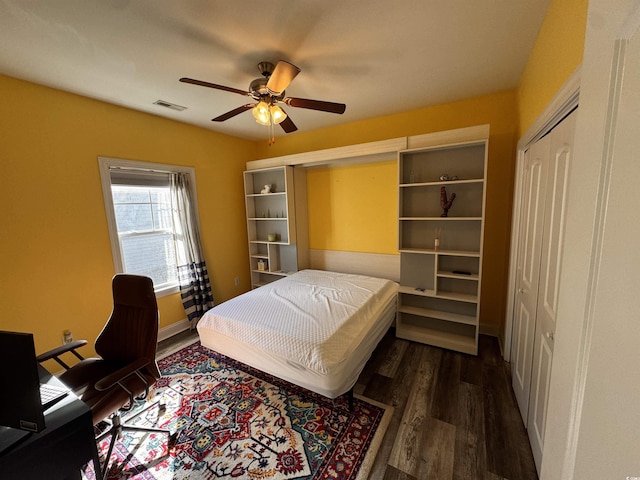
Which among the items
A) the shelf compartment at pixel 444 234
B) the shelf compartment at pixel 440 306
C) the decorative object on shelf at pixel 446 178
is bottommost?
the shelf compartment at pixel 440 306

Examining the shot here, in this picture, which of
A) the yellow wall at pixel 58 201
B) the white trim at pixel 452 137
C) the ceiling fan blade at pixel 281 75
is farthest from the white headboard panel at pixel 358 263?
the ceiling fan blade at pixel 281 75

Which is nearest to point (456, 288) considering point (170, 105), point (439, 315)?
point (439, 315)

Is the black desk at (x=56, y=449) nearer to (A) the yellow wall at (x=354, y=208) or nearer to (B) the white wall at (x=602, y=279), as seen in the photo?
(B) the white wall at (x=602, y=279)

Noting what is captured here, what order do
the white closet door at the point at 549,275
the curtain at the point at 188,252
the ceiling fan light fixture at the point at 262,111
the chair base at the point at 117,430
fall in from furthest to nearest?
the curtain at the point at 188,252, the ceiling fan light fixture at the point at 262,111, the chair base at the point at 117,430, the white closet door at the point at 549,275

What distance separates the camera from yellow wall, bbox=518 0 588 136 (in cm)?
110

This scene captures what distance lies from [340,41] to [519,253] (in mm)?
2160

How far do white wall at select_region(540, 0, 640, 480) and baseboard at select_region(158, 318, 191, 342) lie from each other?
3548 mm

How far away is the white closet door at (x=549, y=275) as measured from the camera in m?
1.23

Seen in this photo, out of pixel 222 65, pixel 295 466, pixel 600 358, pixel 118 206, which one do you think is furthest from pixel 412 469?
pixel 118 206

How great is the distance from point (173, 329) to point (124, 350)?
4.65 ft

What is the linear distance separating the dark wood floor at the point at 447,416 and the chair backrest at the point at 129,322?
1.73 metres

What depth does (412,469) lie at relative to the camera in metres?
1.49

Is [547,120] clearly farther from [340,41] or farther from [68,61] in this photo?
[68,61]

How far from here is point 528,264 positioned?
1.82m
